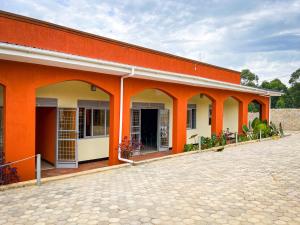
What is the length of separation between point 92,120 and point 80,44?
2935 millimetres

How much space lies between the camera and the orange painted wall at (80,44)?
28.3 feet

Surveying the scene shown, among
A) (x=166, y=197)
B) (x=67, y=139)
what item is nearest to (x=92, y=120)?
(x=67, y=139)

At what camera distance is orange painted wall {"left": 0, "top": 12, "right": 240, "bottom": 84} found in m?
8.63

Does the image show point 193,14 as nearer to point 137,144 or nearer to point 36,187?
point 137,144

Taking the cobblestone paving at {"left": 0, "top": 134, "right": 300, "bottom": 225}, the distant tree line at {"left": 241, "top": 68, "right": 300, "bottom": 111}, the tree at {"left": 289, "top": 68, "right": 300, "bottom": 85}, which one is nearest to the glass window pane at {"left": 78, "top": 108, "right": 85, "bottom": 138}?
the cobblestone paving at {"left": 0, "top": 134, "right": 300, "bottom": 225}

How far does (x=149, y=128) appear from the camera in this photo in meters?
15.8

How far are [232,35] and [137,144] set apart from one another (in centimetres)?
1151

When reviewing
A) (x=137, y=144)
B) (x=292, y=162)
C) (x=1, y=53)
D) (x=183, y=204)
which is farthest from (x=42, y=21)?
(x=292, y=162)

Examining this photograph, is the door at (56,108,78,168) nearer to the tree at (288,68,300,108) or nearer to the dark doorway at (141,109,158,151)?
the dark doorway at (141,109,158,151)

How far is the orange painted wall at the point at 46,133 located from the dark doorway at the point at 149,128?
5.76 meters

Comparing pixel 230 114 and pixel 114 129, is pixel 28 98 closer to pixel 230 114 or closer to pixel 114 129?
pixel 114 129

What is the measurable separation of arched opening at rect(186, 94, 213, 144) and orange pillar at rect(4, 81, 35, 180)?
9989 millimetres

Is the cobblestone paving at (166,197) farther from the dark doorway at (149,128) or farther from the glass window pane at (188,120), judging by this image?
the glass window pane at (188,120)

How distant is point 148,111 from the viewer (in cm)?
1589
